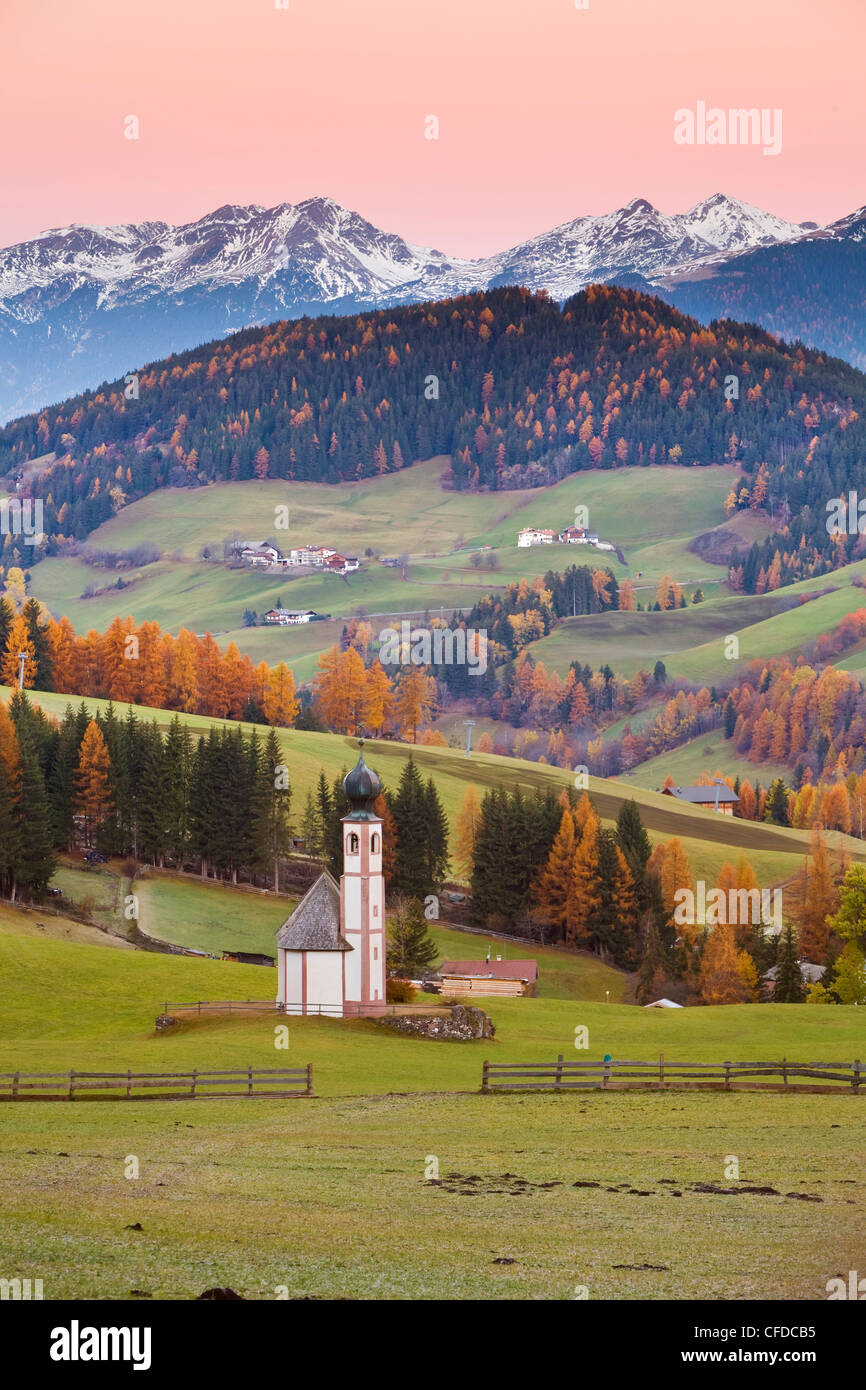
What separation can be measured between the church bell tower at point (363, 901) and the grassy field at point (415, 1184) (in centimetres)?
725

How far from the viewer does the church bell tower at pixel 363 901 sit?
7206 centimetres

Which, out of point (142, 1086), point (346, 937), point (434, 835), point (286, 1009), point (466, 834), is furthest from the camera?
point (466, 834)

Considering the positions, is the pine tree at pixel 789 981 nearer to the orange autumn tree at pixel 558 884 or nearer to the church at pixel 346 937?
the orange autumn tree at pixel 558 884

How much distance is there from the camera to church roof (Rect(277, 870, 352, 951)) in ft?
235

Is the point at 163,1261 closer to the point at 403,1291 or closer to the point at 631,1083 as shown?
the point at 403,1291

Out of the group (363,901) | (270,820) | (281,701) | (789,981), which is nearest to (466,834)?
(270,820)

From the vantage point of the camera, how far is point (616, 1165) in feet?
122

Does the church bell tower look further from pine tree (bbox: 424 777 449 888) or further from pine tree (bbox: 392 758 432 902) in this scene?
pine tree (bbox: 424 777 449 888)

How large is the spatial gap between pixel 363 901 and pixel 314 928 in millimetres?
2747

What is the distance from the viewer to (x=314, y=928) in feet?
236

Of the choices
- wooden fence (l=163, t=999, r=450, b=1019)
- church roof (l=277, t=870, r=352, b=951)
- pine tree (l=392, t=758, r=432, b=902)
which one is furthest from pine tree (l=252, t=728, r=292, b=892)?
wooden fence (l=163, t=999, r=450, b=1019)

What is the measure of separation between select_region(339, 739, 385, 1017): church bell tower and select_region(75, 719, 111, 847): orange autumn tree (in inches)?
1810

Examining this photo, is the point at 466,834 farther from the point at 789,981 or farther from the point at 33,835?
the point at 33,835
